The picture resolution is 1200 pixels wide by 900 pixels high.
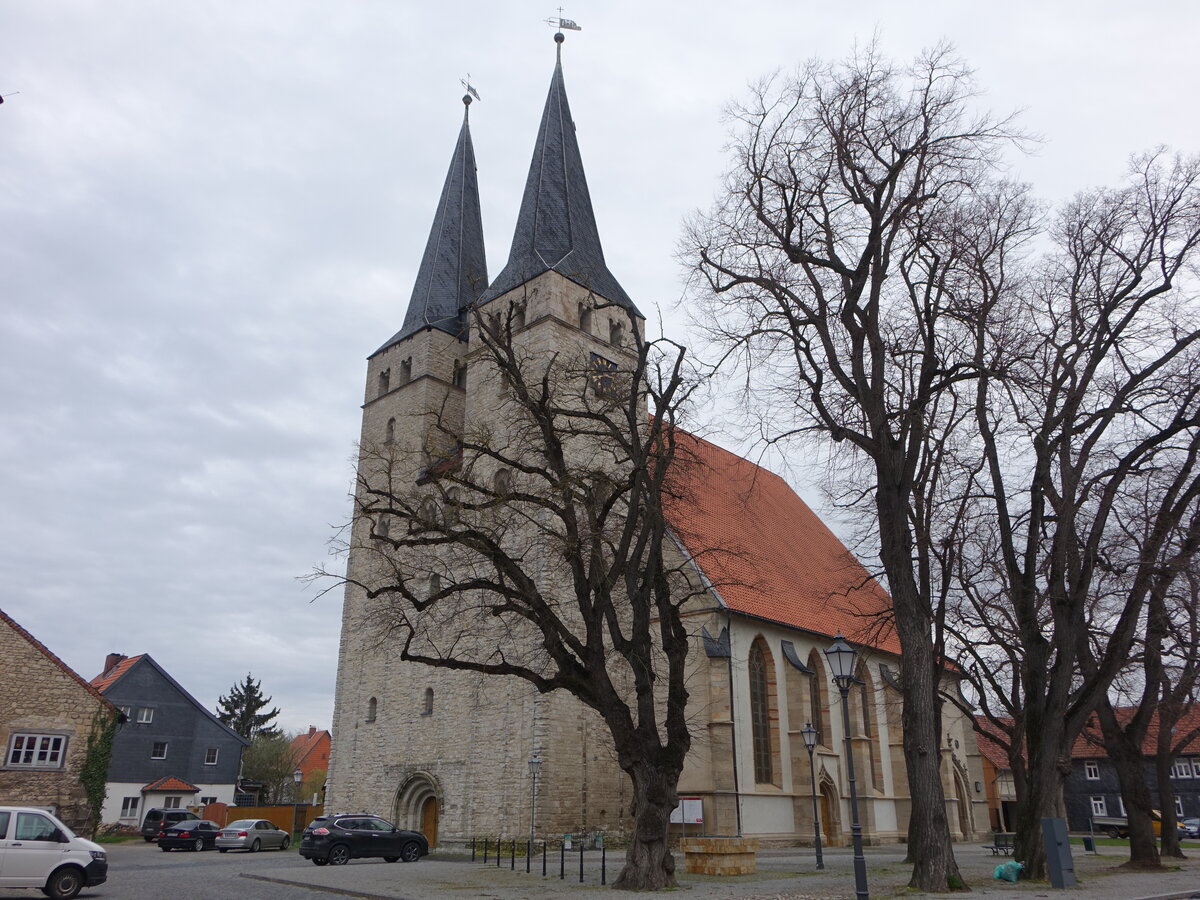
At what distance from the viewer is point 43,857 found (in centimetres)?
1298

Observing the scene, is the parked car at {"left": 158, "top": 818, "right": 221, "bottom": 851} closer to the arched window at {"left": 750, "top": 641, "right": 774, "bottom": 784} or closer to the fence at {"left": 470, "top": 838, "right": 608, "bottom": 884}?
the fence at {"left": 470, "top": 838, "right": 608, "bottom": 884}

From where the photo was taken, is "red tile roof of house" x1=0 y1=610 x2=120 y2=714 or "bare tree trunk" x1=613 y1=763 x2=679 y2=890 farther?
"red tile roof of house" x1=0 y1=610 x2=120 y2=714

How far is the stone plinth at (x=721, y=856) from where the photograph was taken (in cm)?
1634

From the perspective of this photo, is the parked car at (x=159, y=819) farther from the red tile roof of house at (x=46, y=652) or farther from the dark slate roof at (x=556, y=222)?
the dark slate roof at (x=556, y=222)

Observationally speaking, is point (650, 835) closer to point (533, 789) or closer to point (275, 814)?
point (533, 789)

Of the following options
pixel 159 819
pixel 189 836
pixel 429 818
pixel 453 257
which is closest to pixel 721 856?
pixel 429 818

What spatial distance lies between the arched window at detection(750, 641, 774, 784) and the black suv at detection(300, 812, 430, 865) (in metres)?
9.57

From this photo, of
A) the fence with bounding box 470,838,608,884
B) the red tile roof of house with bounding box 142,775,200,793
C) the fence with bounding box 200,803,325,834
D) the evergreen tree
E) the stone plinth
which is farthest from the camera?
the evergreen tree

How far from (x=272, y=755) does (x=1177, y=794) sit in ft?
185

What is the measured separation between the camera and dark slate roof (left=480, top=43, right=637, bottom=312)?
31.2m

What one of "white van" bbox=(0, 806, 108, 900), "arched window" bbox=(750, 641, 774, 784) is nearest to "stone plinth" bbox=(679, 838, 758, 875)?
"arched window" bbox=(750, 641, 774, 784)

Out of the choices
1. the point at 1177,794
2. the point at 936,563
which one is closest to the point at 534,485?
the point at 936,563

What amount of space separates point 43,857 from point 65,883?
1.76ft

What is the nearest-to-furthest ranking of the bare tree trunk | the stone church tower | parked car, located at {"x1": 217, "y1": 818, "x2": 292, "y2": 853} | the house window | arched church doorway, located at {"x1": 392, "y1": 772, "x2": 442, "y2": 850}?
the bare tree trunk < the house window < the stone church tower < arched church doorway, located at {"x1": 392, "y1": 772, "x2": 442, "y2": 850} < parked car, located at {"x1": 217, "y1": 818, "x2": 292, "y2": 853}
